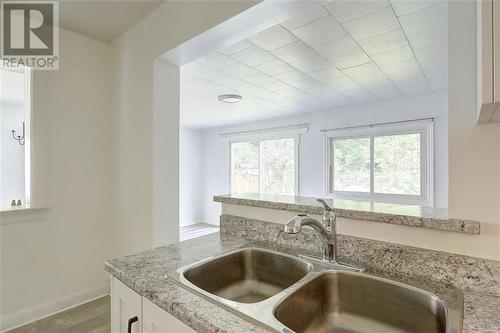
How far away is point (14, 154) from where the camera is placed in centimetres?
429

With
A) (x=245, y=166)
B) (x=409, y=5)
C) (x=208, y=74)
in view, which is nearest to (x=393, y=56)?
(x=409, y=5)

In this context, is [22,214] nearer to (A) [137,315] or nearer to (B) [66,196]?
(B) [66,196]

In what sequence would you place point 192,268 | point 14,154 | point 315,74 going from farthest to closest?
point 14,154 < point 315,74 < point 192,268


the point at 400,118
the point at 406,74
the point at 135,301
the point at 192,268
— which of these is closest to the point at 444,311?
the point at 192,268

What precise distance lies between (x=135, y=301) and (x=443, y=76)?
143 inches

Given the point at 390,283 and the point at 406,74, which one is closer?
the point at 390,283

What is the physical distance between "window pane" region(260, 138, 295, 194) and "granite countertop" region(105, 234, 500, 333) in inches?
164

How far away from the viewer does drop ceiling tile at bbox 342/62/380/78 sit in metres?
2.63

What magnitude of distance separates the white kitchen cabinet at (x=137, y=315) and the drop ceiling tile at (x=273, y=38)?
6.34 feet

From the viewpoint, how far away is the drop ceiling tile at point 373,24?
179 cm

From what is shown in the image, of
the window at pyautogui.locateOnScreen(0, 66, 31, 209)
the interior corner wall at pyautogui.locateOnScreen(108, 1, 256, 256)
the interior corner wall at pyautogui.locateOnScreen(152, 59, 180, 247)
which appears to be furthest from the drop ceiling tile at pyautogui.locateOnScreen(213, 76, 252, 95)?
the window at pyautogui.locateOnScreen(0, 66, 31, 209)

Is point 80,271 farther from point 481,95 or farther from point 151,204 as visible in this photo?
point 481,95

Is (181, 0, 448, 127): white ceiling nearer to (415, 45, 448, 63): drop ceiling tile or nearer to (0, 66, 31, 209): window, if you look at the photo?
(415, 45, 448, 63): drop ceiling tile

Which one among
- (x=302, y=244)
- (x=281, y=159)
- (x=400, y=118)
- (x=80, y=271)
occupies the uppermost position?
(x=400, y=118)
